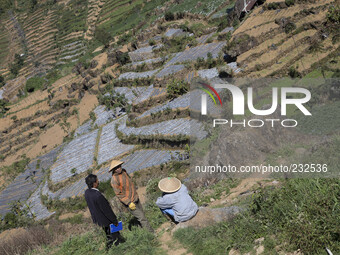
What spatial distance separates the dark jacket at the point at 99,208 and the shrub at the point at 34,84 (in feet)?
134

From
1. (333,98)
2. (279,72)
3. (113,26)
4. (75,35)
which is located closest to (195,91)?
(279,72)

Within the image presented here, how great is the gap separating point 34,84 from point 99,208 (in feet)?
138

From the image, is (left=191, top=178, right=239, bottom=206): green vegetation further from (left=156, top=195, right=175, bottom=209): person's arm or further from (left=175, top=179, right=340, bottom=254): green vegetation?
(left=175, top=179, right=340, bottom=254): green vegetation

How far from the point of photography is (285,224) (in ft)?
16.4

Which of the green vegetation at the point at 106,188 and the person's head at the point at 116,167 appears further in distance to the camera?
the green vegetation at the point at 106,188

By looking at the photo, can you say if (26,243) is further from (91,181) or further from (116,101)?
(116,101)

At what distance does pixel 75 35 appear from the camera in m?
53.6

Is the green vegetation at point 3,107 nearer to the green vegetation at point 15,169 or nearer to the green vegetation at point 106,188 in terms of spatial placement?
the green vegetation at point 15,169

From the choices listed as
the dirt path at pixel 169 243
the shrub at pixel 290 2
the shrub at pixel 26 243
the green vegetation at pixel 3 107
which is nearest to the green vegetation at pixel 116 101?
the shrub at pixel 290 2

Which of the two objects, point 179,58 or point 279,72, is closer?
point 279,72

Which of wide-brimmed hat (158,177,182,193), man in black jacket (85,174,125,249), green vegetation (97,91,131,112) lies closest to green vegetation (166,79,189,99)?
green vegetation (97,91,131,112)

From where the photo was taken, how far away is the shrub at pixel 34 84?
44203 mm

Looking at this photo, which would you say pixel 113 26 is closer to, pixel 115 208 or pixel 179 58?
pixel 179 58

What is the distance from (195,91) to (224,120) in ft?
14.0
